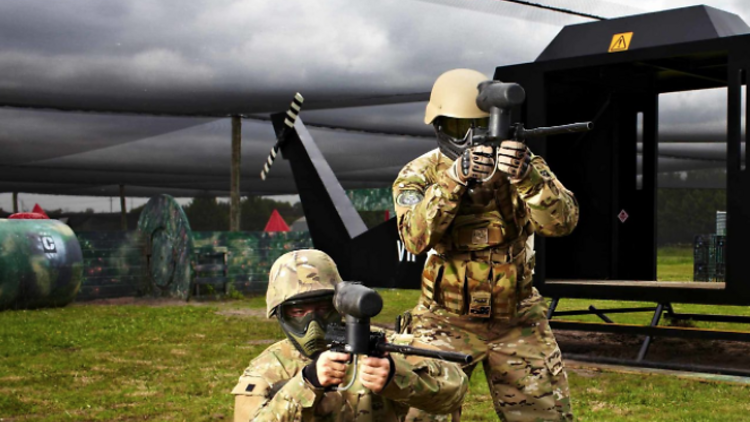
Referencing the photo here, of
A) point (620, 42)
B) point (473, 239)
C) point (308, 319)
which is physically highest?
point (620, 42)

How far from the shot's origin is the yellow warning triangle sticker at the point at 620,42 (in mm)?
8242

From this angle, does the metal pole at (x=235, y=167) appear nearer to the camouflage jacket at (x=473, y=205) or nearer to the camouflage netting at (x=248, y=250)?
the camouflage netting at (x=248, y=250)

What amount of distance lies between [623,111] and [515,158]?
724cm

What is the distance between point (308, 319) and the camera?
3225 mm

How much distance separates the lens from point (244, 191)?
3117cm

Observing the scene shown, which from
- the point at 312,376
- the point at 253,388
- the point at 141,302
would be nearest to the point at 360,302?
the point at 312,376

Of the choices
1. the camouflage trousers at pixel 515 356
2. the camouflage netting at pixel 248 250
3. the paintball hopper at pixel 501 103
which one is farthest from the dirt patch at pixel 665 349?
the camouflage netting at pixel 248 250

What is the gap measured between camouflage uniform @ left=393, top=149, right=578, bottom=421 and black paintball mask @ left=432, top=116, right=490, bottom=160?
0.11 meters

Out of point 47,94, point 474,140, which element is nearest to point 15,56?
point 47,94

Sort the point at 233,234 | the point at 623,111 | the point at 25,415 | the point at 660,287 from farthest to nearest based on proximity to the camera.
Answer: the point at 233,234, the point at 623,111, the point at 660,287, the point at 25,415

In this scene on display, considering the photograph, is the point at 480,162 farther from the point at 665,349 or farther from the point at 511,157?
the point at 665,349

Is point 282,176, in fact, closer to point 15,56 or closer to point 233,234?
point 233,234

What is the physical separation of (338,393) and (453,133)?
139 centimetres

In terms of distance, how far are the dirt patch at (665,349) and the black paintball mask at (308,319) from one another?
6.62 meters
